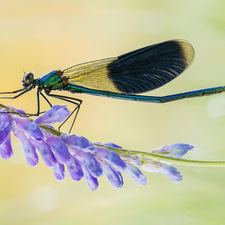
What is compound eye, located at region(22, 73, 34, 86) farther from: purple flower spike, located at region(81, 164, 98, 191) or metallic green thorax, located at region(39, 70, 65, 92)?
purple flower spike, located at region(81, 164, 98, 191)

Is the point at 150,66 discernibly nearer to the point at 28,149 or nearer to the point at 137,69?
the point at 137,69

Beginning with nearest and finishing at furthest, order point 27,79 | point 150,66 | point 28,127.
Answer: point 28,127
point 27,79
point 150,66

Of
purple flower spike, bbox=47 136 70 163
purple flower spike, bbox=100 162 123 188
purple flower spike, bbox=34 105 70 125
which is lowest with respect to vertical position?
purple flower spike, bbox=100 162 123 188

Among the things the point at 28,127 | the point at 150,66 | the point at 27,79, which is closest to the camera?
the point at 28,127

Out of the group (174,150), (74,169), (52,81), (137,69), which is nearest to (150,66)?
(137,69)

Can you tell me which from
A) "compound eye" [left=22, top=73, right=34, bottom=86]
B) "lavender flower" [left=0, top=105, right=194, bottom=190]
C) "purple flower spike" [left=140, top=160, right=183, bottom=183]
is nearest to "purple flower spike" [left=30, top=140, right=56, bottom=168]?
"lavender flower" [left=0, top=105, right=194, bottom=190]

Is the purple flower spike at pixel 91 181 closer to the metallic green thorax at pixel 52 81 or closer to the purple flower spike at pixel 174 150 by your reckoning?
the purple flower spike at pixel 174 150

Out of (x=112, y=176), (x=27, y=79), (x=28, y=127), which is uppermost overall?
(x=27, y=79)
